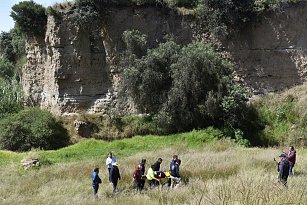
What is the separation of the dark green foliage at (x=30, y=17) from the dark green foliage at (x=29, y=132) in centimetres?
715

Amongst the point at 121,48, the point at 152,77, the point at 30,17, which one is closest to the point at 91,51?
the point at 121,48

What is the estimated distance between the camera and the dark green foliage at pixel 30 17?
29859 millimetres

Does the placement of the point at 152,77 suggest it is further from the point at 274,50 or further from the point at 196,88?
the point at 274,50

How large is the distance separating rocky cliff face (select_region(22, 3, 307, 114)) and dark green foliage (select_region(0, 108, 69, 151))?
2877mm

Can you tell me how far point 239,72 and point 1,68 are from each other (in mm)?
28834

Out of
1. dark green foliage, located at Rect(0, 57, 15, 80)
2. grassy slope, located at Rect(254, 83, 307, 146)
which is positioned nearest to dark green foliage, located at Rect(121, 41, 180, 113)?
grassy slope, located at Rect(254, 83, 307, 146)

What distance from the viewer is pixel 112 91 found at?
102ft

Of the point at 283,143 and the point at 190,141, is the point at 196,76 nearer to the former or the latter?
the point at 190,141

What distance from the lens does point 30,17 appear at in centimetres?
3103

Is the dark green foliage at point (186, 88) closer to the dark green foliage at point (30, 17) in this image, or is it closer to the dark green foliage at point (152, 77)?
the dark green foliage at point (152, 77)

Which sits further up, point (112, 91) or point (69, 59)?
point (69, 59)

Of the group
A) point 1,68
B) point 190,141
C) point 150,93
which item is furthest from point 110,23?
point 1,68

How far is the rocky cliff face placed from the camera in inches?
1195

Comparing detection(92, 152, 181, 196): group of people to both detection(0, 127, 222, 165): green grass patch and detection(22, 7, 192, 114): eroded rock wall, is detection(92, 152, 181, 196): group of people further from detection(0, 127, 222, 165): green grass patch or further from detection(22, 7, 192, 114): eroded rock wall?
detection(22, 7, 192, 114): eroded rock wall
